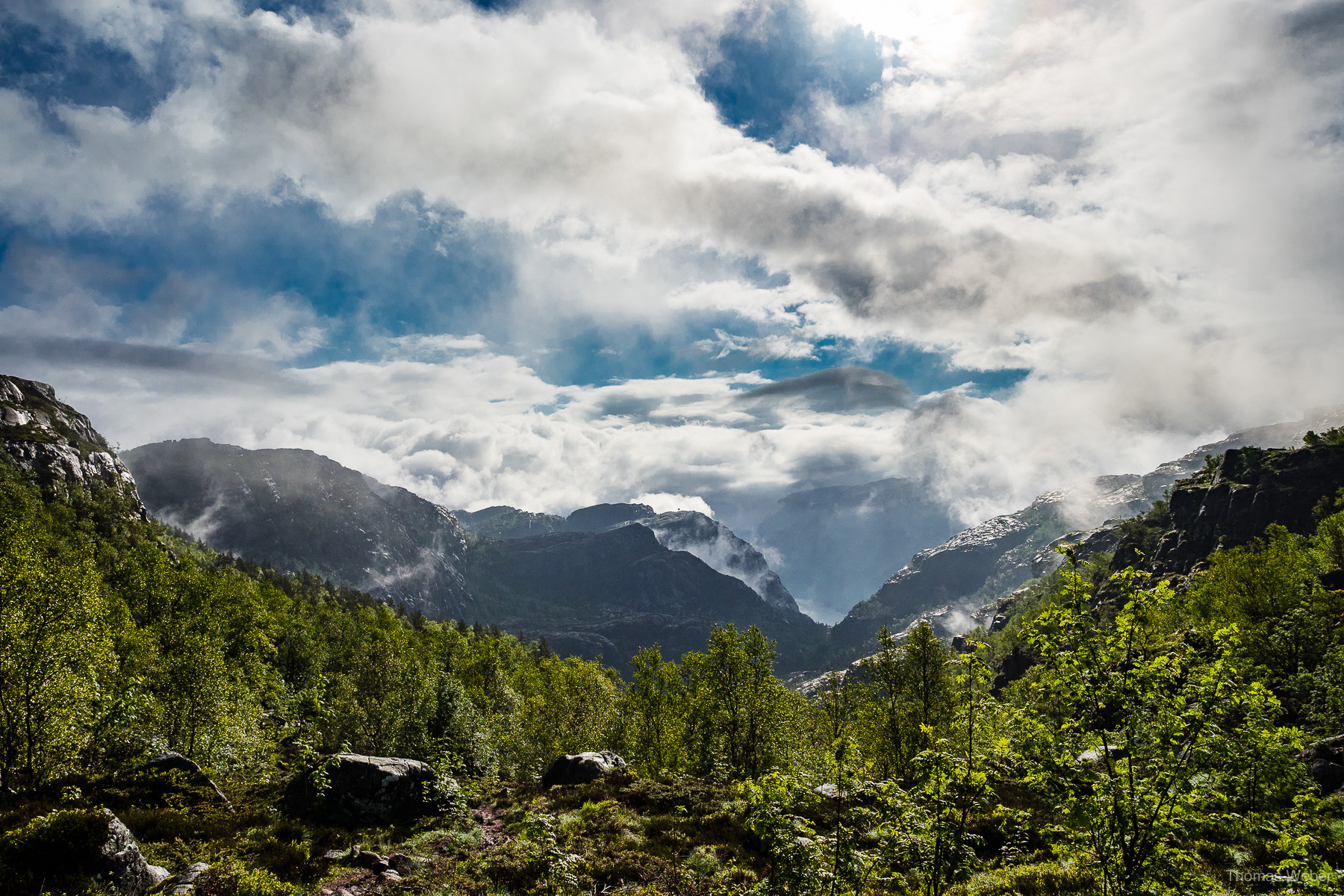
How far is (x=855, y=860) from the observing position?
42.9 feet

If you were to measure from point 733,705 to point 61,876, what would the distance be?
42.9 m

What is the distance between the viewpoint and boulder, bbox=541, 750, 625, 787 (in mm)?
40906

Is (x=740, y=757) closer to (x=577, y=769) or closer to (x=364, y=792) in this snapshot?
(x=577, y=769)

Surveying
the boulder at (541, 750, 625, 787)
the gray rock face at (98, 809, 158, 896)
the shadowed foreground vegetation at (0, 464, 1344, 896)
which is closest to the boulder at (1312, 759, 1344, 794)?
the shadowed foreground vegetation at (0, 464, 1344, 896)

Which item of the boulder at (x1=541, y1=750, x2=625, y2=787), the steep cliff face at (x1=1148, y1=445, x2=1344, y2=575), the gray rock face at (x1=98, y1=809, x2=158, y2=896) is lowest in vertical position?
the boulder at (x1=541, y1=750, x2=625, y2=787)

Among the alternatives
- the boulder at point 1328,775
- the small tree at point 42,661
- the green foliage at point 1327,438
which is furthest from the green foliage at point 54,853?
the green foliage at point 1327,438

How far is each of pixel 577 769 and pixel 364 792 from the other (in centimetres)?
1567

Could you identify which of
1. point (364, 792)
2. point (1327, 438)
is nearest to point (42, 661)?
point (364, 792)

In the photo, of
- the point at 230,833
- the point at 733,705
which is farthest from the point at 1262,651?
the point at 230,833

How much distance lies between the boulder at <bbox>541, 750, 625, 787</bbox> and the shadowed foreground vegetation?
168 centimetres

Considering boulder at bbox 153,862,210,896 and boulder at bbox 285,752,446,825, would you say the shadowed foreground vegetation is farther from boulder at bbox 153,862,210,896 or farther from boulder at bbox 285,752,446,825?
Answer: boulder at bbox 285,752,446,825

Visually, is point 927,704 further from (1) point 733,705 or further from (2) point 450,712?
(2) point 450,712

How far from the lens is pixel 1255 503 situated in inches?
6978

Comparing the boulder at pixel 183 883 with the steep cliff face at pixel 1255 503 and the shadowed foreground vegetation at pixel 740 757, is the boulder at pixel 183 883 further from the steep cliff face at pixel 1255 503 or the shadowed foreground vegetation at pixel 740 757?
the steep cliff face at pixel 1255 503
